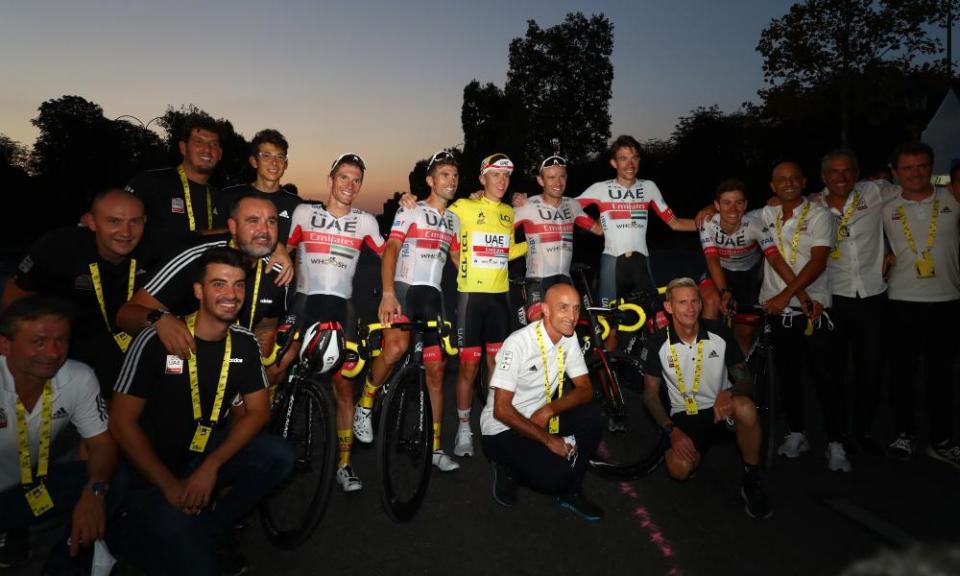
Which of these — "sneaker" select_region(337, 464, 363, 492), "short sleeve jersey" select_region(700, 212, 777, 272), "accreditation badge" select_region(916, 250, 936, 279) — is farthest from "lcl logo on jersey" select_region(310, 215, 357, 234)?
"accreditation badge" select_region(916, 250, 936, 279)

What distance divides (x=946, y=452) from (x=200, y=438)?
18.3 ft

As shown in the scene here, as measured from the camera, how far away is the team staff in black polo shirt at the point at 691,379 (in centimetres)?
430

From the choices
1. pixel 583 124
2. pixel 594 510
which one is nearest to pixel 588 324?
pixel 594 510

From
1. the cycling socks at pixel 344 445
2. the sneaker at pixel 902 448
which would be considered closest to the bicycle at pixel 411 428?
the cycling socks at pixel 344 445

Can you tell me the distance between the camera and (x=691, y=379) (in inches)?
180

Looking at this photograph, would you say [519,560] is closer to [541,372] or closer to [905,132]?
[541,372]

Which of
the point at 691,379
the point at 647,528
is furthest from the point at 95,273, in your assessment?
the point at 691,379

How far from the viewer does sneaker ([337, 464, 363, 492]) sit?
4.52m

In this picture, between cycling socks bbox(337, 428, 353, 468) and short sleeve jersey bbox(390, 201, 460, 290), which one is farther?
short sleeve jersey bbox(390, 201, 460, 290)

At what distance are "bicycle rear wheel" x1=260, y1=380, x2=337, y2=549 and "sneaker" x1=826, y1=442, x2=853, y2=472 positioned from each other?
3.83 metres

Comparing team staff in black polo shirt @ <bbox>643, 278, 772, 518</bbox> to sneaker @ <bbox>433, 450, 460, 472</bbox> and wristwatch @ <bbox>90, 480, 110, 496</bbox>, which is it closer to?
sneaker @ <bbox>433, 450, 460, 472</bbox>

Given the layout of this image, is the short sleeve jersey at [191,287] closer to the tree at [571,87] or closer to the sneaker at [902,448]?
the sneaker at [902,448]

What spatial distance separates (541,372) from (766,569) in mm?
1758

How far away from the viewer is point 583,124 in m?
56.4
